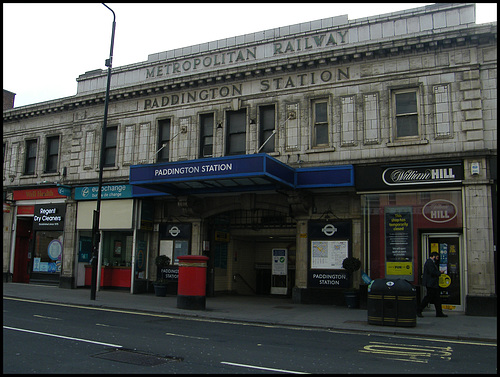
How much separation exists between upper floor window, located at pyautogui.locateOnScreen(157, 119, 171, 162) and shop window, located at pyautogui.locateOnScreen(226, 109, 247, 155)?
9.98ft

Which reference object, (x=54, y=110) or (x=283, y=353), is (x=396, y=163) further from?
(x=54, y=110)

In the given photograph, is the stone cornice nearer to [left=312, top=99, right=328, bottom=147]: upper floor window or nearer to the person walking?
[left=312, top=99, right=328, bottom=147]: upper floor window

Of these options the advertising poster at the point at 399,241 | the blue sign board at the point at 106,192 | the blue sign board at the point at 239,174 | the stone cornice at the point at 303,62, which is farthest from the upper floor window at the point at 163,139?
the advertising poster at the point at 399,241

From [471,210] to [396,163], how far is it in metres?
2.82

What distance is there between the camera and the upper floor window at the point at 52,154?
2441 cm

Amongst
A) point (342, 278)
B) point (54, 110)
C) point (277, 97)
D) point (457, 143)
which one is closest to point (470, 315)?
point (342, 278)

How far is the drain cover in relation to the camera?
768 cm

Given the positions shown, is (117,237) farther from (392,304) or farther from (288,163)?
(392,304)

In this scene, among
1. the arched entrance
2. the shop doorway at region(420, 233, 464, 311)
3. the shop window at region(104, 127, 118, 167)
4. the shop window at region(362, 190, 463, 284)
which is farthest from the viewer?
the shop window at region(104, 127, 118, 167)

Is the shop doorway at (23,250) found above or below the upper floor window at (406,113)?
below

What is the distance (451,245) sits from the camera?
15.6 metres

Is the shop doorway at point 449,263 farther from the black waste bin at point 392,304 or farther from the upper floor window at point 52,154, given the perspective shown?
the upper floor window at point 52,154

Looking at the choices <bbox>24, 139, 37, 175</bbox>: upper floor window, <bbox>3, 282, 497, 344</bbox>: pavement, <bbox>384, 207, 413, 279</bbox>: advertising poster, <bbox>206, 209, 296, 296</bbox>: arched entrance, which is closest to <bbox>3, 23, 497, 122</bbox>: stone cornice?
<bbox>24, 139, 37, 175</bbox>: upper floor window

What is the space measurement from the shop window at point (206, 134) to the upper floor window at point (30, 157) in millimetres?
10673
